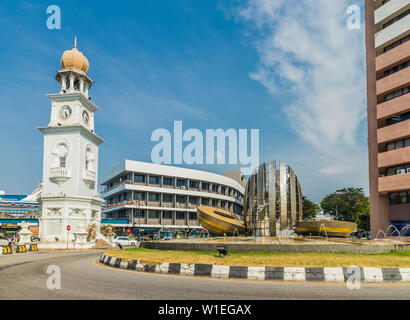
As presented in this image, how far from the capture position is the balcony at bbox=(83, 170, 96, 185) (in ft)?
170

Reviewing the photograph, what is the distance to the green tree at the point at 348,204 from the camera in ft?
241

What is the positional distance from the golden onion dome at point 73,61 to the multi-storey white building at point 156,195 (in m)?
20.7

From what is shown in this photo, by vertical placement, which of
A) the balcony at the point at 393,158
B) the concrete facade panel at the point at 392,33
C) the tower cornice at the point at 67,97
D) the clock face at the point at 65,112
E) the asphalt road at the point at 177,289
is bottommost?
the asphalt road at the point at 177,289

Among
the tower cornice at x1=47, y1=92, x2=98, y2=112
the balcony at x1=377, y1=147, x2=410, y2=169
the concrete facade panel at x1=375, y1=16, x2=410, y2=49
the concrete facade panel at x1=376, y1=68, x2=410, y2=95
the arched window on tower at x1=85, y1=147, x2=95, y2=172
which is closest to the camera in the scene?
the balcony at x1=377, y1=147, x2=410, y2=169

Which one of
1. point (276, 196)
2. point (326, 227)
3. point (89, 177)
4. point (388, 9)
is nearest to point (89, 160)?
point (89, 177)

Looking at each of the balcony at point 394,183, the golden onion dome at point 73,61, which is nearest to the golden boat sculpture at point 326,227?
the balcony at point 394,183

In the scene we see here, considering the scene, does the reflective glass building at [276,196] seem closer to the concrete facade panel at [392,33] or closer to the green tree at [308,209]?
the concrete facade panel at [392,33]

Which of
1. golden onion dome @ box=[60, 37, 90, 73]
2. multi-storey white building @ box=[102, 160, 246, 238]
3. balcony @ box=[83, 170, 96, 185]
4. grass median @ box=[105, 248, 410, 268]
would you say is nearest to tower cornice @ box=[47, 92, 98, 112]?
golden onion dome @ box=[60, 37, 90, 73]

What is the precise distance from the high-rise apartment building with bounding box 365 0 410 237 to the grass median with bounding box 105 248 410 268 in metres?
28.0

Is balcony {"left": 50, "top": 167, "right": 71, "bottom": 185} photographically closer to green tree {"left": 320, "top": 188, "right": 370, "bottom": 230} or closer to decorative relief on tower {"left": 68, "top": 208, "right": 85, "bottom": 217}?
decorative relief on tower {"left": 68, "top": 208, "right": 85, "bottom": 217}

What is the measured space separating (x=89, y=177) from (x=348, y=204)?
4975 centimetres

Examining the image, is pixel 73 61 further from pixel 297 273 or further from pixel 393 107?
pixel 297 273
